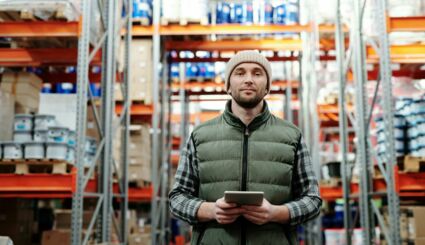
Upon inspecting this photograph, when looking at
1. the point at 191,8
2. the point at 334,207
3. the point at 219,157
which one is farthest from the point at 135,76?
the point at 334,207

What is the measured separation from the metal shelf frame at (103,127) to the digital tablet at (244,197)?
123 inches

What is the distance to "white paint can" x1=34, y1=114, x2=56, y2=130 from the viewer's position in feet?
19.9

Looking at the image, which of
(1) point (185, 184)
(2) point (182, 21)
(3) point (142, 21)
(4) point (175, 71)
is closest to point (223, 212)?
(1) point (185, 184)

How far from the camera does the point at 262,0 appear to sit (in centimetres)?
1056

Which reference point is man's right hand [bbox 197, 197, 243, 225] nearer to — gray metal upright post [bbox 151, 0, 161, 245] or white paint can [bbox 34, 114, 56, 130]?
white paint can [bbox 34, 114, 56, 130]

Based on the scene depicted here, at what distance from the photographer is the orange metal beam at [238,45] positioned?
968 cm

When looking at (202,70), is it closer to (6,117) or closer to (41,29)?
(41,29)

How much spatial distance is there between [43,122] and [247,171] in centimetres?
375

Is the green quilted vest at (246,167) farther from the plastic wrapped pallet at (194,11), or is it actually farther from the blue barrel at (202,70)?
the blue barrel at (202,70)

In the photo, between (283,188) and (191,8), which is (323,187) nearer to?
(191,8)

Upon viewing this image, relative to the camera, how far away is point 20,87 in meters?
6.64

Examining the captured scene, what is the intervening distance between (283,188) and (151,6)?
7.59 metres

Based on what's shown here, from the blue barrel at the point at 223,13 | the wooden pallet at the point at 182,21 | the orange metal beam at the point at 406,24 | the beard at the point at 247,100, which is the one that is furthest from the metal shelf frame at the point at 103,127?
the orange metal beam at the point at 406,24

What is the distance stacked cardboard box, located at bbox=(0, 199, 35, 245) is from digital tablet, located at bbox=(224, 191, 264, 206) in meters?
5.59
